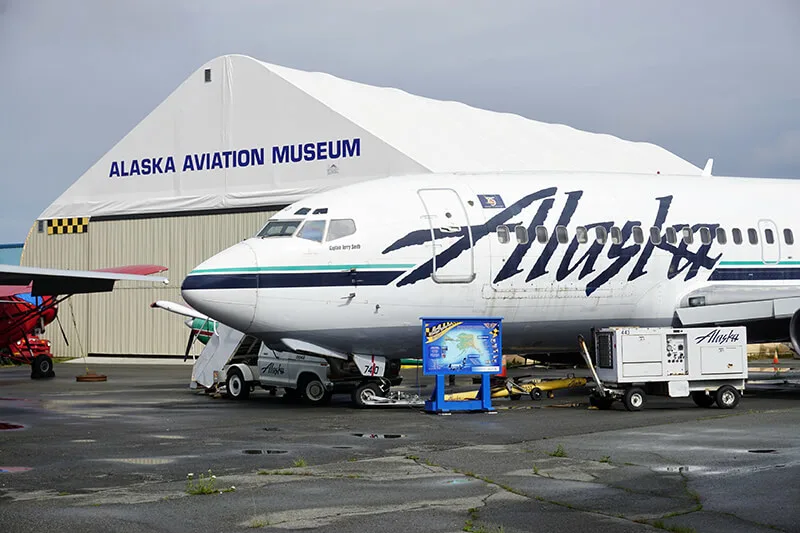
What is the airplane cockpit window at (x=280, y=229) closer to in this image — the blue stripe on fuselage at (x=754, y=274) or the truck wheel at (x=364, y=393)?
the truck wheel at (x=364, y=393)

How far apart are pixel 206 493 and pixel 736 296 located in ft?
47.6

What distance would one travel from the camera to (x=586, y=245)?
20.4 meters

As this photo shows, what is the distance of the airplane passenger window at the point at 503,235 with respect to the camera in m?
19.7

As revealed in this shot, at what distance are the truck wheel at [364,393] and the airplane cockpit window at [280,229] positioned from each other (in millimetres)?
3334

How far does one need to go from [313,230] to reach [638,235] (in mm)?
6690

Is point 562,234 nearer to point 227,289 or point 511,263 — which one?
point 511,263

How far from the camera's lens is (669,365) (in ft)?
62.0

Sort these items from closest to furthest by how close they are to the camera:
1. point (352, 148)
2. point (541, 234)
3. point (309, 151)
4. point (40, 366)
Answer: point (541, 234)
point (40, 366)
point (352, 148)
point (309, 151)

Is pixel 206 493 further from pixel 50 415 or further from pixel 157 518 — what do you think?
pixel 50 415

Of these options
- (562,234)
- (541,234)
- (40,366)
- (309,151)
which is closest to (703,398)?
(562,234)

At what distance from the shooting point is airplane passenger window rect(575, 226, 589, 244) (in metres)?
20.4

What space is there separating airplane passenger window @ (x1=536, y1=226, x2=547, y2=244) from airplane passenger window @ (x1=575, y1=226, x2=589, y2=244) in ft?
2.36

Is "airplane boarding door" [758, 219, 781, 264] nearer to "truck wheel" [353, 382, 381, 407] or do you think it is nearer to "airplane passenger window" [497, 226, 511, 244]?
"airplane passenger window" [497, 226, 511, 244]

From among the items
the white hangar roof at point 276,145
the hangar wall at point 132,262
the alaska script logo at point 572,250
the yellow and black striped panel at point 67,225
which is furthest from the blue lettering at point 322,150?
the alaska script logo at point 572,250
